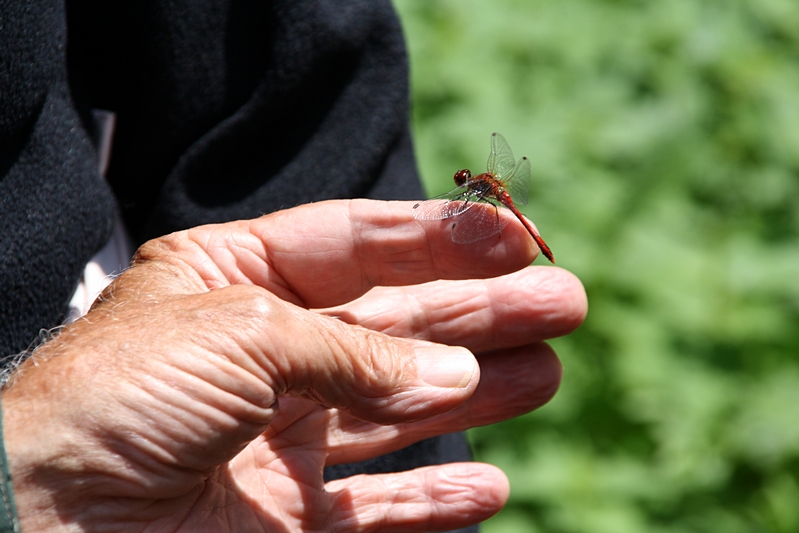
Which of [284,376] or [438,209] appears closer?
[284,376]

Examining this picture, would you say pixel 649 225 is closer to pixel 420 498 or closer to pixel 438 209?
pixel 438 209

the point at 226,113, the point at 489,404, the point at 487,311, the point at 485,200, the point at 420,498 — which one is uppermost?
the point at 226,113

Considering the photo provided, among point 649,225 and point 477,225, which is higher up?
point 477,225

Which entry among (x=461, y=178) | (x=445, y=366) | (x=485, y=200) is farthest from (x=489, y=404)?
(x=461, y=178)

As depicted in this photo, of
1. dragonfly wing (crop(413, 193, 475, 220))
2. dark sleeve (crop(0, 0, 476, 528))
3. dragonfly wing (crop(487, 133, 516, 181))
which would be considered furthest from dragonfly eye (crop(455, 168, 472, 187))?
dragonfly wing (crop(413, 193, 475, 220))

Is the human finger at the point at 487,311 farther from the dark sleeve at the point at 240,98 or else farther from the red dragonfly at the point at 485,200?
the dark sleeve at the point at 240,98

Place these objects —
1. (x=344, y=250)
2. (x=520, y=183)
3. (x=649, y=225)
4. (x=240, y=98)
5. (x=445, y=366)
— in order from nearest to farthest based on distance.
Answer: (x=445, y=366) < (x=344, y=250) < (x=240, y=98) < (x=520, y=183) < (x=649, y=225)

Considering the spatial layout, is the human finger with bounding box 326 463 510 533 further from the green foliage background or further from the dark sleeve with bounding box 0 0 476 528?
the green foliage background

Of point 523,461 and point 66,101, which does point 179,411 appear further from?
point 523,461
